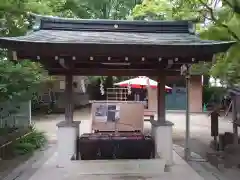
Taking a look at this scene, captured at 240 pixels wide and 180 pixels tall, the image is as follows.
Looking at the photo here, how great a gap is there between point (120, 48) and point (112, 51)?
187 mm

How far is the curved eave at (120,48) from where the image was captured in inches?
313

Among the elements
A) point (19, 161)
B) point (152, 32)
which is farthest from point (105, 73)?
point (19, 161)

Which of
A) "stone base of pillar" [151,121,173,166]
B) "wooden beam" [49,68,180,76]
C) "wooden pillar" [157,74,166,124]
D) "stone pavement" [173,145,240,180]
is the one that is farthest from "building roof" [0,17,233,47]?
"stone pavement" [173,145,240,180]

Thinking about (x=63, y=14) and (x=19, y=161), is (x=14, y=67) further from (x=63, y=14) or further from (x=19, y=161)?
(x=63, y=14)

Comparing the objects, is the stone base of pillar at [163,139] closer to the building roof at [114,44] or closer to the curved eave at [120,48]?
the building roof at [114,44]

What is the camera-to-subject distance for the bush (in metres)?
12.0

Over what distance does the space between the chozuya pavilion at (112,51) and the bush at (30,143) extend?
2.96 metres

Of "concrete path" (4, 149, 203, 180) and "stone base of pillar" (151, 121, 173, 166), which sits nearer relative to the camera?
"concrete path" (4, 149, 203, 180)

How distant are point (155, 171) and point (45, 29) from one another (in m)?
4.89

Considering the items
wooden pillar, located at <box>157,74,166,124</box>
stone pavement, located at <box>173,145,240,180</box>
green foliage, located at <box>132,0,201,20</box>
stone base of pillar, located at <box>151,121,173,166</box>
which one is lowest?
stone pavement, located at <box>173,145,240,180</box>

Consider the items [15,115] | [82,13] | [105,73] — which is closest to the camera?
[105,73]

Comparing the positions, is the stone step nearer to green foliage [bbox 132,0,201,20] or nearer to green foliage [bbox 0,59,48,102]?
green foliage [bbox 0,59,48,102]

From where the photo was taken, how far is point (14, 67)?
1038 centimetres

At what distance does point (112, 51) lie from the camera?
8.09m
